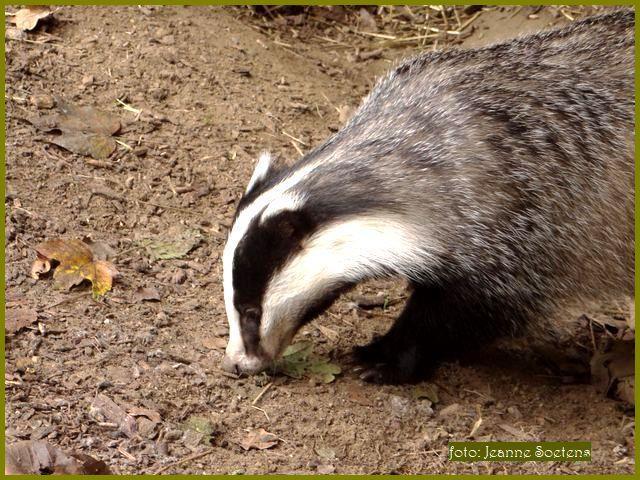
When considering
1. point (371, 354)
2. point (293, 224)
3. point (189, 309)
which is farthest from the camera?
point (189, 309)

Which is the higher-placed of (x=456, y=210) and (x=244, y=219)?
(x=456, y=210)

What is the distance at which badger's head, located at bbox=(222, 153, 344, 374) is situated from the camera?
3686 millimetres

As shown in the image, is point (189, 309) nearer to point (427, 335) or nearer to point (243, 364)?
point (243, 364)

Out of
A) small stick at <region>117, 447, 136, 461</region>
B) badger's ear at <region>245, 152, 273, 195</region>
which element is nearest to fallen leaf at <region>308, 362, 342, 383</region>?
badger's ear at <region>245, 152, 273, 195</region>

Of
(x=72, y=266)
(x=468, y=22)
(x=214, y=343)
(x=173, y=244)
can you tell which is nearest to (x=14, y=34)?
(x=173, y=244)

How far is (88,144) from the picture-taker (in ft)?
17.0

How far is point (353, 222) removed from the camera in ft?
12.2

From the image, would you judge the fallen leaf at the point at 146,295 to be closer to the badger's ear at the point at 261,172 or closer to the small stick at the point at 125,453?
the badger's ear at the point at 261,172

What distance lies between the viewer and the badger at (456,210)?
375 centimetres

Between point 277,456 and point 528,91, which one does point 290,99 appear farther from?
point 277,456

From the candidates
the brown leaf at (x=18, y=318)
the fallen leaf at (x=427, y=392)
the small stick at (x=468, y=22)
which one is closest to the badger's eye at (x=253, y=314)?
the fallen leaf at (x=427, y=392)

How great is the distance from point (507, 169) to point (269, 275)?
1151 mm

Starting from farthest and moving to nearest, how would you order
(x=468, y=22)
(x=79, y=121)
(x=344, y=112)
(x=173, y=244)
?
(x=468, y=22) → (x=344, y=112) → (x=79, y=121) → (x=173, y=244)

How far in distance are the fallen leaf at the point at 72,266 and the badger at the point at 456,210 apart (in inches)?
31.2
